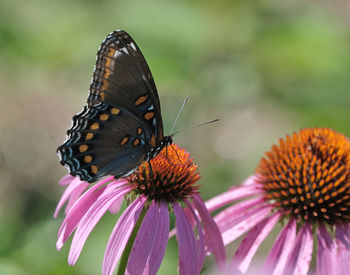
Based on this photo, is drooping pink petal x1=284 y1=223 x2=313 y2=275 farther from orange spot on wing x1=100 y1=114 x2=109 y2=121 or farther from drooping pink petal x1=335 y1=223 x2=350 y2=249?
orange spot on wing x1=100 y1=114 x2=109 y2=121

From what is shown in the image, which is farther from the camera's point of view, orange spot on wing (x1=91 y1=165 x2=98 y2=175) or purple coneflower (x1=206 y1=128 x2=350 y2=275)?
purple coneflower (x1=206 y1=128 x2=350 y2=275)

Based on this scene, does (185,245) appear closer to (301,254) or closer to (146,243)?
(146,243)

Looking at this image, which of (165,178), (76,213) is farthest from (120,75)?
(76,213)

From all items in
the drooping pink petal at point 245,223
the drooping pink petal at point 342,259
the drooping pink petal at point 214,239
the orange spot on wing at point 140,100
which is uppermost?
the orange spot on wing at point 140,100

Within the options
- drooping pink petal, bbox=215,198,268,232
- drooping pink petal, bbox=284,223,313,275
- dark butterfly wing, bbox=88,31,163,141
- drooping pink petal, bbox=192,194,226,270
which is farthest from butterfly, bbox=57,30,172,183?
drooping pink petal, bbox=284,223,313,275

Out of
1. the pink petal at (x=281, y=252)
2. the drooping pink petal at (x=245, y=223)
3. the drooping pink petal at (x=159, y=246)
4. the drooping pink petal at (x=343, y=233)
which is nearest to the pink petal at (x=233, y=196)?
the drooping pink petal at (x=245, y=223)

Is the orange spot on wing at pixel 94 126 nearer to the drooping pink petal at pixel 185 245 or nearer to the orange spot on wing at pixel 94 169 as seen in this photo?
the orange spot on wing at pixel 94 169

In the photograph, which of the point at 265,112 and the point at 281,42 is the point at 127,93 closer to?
the point at 281,42
